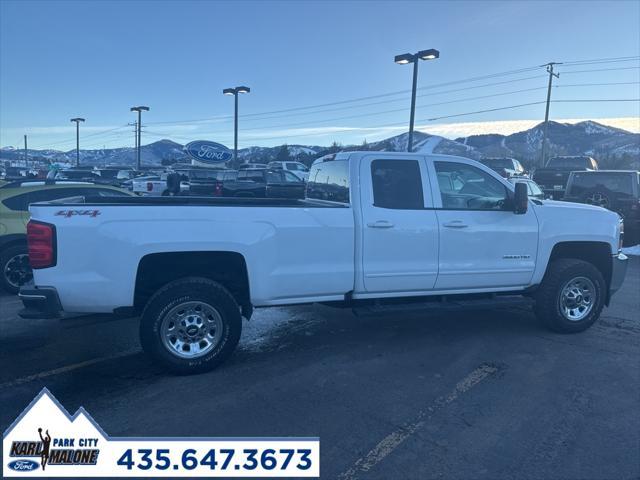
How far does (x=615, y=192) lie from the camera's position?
1246 centimetres

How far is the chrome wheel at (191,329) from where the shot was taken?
4.31 m

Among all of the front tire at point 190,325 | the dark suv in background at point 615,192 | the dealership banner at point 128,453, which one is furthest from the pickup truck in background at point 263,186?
the dark suv in background at point 615,192

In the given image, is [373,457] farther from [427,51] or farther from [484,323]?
[427,51]

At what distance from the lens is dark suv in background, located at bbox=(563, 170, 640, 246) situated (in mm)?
12031

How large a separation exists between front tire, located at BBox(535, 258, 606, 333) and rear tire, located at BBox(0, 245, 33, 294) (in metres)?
7.16

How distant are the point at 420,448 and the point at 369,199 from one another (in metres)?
2.47

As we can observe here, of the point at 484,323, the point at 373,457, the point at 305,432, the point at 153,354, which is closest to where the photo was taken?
the point at 373,457

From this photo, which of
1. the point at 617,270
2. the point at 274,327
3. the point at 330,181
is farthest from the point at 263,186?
the point at 617,270

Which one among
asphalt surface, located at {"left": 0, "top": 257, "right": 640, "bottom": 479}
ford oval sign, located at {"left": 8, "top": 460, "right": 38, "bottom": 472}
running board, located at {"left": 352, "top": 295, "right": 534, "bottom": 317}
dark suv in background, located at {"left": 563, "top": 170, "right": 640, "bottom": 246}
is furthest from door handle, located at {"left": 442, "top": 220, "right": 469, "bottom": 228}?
dark suv in background, located at {"left": 563, "top": 170, "right": 640, "bottom": 246}

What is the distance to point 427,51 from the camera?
16.0 meters

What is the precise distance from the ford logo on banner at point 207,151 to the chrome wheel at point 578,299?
39.8 ft

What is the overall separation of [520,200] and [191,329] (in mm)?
3624

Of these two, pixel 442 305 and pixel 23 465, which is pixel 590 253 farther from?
pixel 23 465

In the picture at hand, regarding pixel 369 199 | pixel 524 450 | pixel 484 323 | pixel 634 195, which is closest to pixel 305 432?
pixel 524 450
